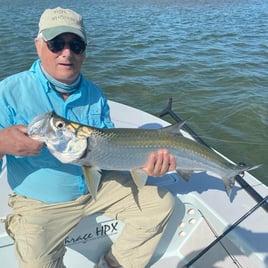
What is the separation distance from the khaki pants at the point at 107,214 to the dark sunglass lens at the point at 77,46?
1017 mm

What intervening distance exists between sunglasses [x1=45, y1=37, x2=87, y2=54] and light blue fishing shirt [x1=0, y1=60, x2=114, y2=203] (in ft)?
0.69

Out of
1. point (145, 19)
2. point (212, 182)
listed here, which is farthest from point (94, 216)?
point (145, 19)

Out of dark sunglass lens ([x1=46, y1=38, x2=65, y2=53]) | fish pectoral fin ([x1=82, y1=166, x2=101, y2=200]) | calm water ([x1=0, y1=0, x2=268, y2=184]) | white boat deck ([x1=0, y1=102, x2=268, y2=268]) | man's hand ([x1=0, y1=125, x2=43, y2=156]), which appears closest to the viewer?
man's hand ([x1=0, y1=125, x2=43, y2=156])

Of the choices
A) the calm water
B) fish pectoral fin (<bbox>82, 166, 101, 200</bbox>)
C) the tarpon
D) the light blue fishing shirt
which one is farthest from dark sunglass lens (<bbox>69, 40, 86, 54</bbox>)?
the calm water

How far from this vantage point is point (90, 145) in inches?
100.0

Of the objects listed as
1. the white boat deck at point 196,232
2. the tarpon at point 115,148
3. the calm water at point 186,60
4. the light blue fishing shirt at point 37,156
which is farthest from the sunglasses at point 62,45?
the calm water at point 186,60

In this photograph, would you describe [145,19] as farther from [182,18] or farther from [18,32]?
[18,32]

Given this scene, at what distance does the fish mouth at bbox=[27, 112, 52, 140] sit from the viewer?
2.30 metres

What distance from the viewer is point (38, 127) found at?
2311 mm

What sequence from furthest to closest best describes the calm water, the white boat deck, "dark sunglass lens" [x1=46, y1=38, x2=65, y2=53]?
the calm water < the white boat deck < "dark sunglass lens" [x1=46, y1=38, x2=65, y2=53]

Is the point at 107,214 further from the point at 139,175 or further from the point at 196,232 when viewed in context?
the point at 196,232

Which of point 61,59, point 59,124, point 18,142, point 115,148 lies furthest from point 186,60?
point 18,142

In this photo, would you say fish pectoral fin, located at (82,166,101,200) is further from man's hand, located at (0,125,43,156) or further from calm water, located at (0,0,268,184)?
calm water, located at (0,0,268,184)

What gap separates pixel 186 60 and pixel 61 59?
8.16 meters
